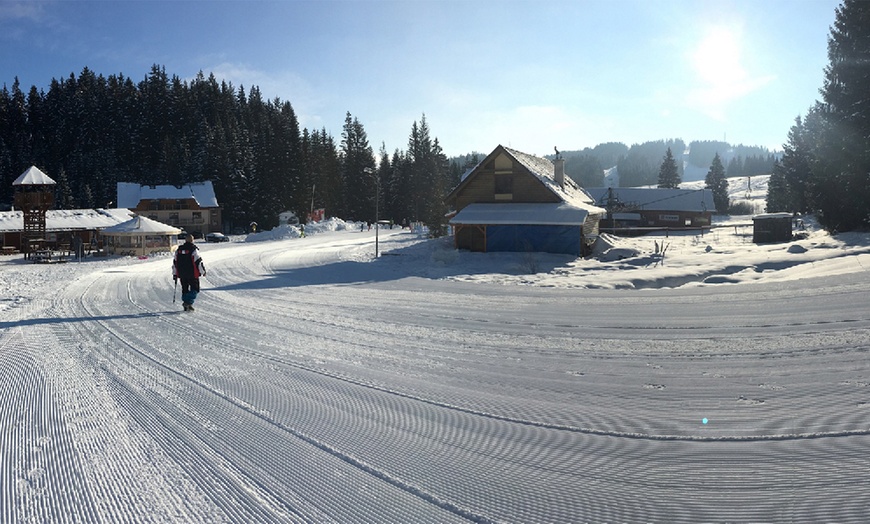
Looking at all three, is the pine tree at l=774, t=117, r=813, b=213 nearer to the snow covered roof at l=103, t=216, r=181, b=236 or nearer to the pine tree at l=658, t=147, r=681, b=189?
the pine tree at l=658, t=147, r=681, b=189

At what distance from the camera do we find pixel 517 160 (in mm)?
30141

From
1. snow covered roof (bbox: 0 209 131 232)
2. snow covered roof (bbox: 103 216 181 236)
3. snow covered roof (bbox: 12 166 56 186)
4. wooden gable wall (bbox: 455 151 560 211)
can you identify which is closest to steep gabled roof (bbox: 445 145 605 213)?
wooden gable wall (bbox: 455 151 560 211)

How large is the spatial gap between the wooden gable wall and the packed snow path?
2006 centimetres

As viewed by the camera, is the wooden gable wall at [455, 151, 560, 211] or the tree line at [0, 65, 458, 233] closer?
the wooden gable wall at [455, 151, 560, 211]

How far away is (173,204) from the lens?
62125 mm

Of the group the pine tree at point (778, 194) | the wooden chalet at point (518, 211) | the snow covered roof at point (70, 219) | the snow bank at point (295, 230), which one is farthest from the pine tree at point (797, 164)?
the snow covered roof at point (70, 219)

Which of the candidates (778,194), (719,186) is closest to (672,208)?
(778,194)

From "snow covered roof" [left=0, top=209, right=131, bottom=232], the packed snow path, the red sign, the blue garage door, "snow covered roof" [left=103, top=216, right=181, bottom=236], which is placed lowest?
the packed snow path

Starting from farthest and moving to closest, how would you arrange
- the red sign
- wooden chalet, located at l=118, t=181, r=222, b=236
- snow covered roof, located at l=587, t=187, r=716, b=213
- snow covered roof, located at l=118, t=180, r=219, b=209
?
the red sign, snow covered roof, located at l=587, t=187, r=716, b=213, snow covered roof, located at l=118, t=180, r=219, b=209, wooden chalet, located at l=118, t=181, r=222, b=236

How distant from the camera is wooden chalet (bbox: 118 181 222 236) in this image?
61.8 metres

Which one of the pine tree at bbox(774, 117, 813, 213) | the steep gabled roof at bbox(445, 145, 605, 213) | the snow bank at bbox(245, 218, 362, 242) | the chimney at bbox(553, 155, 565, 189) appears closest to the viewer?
the steep gabled roof at bbox(445, 145, 605, 213)

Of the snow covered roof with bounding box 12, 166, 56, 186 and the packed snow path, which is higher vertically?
the snow covered roof with bounding box 12, 166, 56, 186

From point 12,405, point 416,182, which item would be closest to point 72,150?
point 416,182

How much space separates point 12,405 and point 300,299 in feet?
28.1
